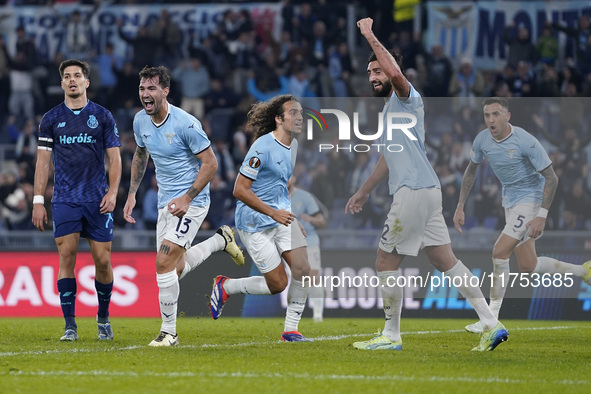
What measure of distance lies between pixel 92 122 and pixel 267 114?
1692mm

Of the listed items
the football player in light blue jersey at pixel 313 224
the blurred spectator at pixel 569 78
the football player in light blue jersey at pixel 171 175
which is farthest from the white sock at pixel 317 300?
the blurred spectator at pixel 569 78

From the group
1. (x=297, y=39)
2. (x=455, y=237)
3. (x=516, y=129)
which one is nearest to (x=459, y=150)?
(x=455, y=237)

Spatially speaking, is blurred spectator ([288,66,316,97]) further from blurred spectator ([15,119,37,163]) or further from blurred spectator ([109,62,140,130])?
blurred spectator ([15,119,37,163])

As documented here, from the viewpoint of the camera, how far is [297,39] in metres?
21.6

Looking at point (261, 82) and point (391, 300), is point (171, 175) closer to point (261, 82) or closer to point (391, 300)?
point (391, 300)

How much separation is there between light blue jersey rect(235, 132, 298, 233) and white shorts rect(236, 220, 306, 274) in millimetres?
64

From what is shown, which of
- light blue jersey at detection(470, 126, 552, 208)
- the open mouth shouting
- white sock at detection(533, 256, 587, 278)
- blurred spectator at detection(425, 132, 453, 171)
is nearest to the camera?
the open mouth shouting

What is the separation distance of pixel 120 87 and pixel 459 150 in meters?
8.09

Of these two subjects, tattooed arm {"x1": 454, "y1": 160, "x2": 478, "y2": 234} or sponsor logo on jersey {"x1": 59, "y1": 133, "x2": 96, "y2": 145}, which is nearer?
sponsor logo on jersey {"x1": 59, "y1": 133, "x2": 96, "y2": 145}

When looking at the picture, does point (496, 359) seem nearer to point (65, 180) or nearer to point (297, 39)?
point (65, 180)

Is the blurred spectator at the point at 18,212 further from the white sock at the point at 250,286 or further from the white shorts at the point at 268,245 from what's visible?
the white shorts at the point at 268,245

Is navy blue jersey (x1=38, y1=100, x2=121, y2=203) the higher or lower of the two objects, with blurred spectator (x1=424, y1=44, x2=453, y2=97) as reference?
lower

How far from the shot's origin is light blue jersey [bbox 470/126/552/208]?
1097 cm

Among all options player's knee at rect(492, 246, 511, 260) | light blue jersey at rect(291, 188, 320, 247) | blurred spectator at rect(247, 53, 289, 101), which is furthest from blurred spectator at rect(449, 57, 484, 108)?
player's knee at rect(492, 246, 511, 260)
